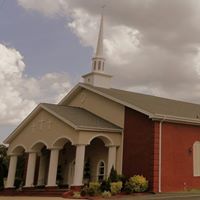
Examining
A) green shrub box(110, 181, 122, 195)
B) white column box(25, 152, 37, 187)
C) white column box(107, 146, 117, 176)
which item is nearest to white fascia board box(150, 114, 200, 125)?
white column box(107, 146, 117, 176)

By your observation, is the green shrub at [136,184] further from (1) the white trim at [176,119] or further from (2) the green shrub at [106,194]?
(1) the white trim at [176,119]

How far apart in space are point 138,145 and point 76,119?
470 cm

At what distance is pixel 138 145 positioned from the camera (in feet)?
87.0

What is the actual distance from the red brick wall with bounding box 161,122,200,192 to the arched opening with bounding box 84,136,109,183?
4.91m

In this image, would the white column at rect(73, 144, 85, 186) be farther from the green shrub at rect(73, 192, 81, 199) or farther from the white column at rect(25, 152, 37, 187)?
the white column at rect(25, 152, 37, 187)

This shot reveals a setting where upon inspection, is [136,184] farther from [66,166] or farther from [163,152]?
[66,166]

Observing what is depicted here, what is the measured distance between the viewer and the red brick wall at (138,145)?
25.5m

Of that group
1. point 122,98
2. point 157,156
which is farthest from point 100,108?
point 157,156

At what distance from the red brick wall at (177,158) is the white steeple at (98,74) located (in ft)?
33.3

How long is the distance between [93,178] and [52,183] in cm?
354

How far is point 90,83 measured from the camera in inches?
1371

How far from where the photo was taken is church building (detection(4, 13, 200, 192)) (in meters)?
25.7

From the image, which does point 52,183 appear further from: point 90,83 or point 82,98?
point 90,83

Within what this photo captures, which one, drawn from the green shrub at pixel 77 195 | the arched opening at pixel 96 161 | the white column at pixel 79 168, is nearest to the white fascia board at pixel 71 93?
the arched opening at pixel 96 161
